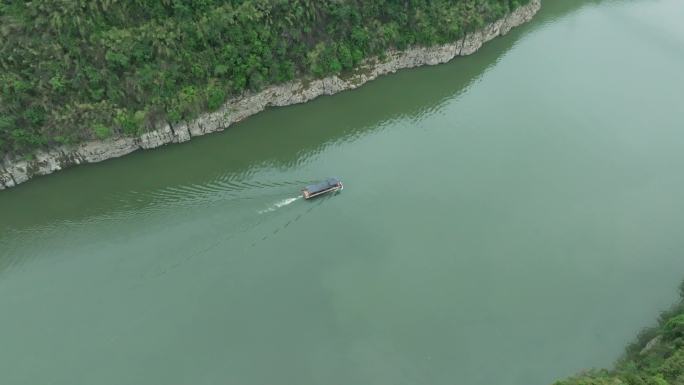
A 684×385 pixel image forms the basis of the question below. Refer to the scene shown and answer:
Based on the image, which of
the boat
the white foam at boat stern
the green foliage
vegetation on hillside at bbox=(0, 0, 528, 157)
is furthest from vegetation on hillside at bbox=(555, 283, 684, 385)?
the green foliage

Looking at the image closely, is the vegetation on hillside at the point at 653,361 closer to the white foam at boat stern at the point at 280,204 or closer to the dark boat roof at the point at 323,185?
the dark boat roof at the point at 323,185

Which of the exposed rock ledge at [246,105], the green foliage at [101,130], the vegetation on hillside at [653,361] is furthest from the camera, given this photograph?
the exposed rock ledge at [246,105]

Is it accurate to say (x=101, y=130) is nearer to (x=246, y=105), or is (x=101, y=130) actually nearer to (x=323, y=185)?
(x=246, y=105)

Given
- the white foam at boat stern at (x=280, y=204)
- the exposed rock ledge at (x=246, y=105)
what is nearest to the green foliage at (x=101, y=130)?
the exposed rock ledge at (x=246, y=105)

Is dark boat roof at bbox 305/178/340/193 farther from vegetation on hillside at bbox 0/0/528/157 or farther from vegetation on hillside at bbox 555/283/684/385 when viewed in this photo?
vegetation on hillside at bbox 555/283/684/385

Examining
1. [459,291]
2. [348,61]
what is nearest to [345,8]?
[348,61]

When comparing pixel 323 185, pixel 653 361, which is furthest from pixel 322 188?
pixel 653 361
